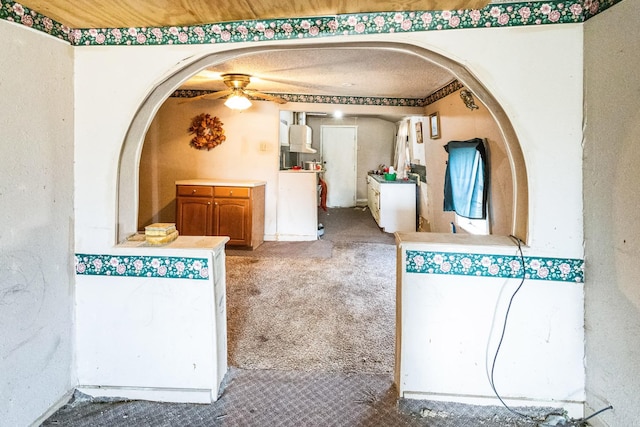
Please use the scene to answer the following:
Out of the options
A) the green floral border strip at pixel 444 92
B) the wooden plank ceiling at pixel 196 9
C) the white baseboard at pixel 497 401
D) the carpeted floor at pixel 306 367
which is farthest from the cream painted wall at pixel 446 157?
the wooden plank ceiling at pixel 196 9

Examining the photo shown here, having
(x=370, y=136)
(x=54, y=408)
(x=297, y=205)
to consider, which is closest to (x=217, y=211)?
(x=297, y=205)

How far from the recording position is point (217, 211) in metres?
4.56

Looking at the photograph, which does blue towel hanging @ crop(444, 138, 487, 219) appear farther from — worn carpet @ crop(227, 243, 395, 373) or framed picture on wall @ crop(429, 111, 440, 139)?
worn carpet @ crop(227, 243, 395, 373)

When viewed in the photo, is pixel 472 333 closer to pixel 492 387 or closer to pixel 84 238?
pixel 492 387

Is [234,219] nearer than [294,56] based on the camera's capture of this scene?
No

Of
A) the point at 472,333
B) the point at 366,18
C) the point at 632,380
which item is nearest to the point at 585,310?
the point at 632,380

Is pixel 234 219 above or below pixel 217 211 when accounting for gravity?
below

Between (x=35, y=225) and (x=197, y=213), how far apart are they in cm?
298

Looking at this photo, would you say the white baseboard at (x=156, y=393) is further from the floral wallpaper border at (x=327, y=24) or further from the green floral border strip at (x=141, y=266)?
the floral wallpaper border at (x=327, y=24)

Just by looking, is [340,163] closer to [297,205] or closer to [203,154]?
[297,205]

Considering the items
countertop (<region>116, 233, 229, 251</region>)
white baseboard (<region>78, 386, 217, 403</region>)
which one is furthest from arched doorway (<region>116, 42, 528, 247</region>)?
white baseboard (<region>78, 386, 217, 403</region>)

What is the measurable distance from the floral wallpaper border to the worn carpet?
1821 millimetres

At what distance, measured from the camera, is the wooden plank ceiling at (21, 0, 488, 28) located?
1507 mm

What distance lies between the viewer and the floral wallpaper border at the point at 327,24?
161 centimetres
